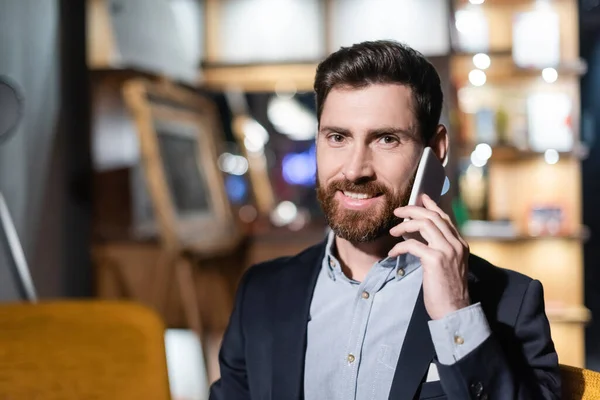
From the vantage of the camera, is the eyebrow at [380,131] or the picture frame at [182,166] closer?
the eyebrow at [380,131]

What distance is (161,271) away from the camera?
3850 millimetres

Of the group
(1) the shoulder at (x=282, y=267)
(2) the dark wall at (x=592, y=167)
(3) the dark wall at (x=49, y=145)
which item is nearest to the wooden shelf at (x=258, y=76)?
(3) the dark wall at (x=49, y=145)

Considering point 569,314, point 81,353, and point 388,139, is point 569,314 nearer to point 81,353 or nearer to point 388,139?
point 388,139

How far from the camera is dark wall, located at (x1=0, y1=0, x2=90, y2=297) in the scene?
3297mm

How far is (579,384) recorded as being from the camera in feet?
4.11

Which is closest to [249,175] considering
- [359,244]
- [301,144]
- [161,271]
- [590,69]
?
[301,144]

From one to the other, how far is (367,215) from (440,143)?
0.81ft

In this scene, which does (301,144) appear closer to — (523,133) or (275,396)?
(523,133)

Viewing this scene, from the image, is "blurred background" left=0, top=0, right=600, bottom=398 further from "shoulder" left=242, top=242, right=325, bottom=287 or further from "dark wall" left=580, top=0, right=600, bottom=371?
"shoulder" left=242, top=242, right=325, bottom=287

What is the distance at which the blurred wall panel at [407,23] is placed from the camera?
4.22 metres

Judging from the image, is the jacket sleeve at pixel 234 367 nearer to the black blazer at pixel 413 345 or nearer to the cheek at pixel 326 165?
the black blazer at pixel 413 345

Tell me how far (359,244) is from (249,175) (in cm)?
354

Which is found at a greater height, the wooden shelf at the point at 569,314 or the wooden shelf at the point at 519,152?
the wooden shelf at the point at 519,152

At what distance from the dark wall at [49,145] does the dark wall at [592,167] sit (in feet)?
9.99
